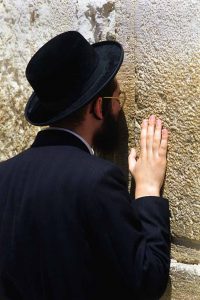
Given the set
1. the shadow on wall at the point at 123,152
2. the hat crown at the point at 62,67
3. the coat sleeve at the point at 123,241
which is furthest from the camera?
the shadow on wall at the point at 123,152

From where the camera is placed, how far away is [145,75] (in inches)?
89.9

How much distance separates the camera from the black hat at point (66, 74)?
2031 mm

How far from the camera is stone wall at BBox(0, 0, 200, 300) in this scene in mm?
2164

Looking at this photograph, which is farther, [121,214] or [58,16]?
[58,16]

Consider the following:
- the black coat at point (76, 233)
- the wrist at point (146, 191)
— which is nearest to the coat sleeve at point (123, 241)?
the black coat at point (76, 233)

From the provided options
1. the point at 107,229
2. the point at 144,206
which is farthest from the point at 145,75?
the point at 107,229

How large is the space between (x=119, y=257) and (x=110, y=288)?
0.13 m

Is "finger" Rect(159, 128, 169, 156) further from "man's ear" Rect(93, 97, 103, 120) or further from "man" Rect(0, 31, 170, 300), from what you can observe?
"man's ear" Rect(93, 97, 103, 120)

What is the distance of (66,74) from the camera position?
203 cm

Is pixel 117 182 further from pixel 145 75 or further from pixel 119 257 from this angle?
pixel 145 75

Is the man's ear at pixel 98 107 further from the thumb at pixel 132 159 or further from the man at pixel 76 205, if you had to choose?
the thumb at pixel 132 159

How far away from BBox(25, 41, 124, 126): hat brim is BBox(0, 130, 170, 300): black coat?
0.28 ft

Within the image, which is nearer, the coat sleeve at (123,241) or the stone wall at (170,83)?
the coat sleeve at (123,241)

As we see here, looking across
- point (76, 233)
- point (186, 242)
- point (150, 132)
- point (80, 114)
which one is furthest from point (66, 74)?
point (186, 242)
